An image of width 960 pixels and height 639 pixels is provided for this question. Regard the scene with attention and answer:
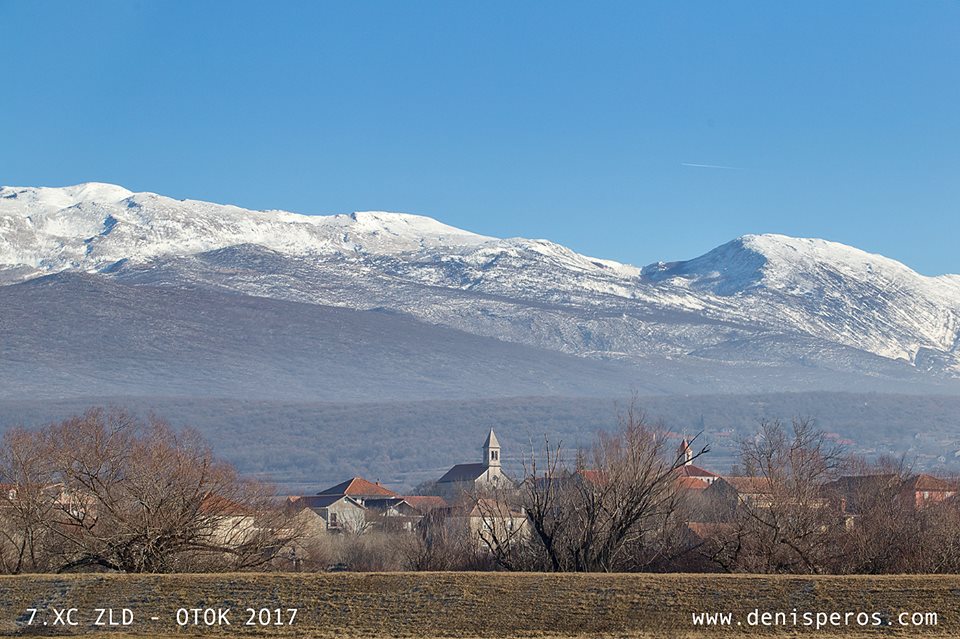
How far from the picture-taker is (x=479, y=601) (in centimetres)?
3619

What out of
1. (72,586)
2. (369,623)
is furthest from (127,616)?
(369,623)

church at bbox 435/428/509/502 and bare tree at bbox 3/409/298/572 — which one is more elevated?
bare tree at bbox 3/409/298/572

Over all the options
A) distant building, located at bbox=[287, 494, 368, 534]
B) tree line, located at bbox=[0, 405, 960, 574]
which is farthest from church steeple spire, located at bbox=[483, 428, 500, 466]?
tree line, located at bbox=[0, 405, 960, 574]

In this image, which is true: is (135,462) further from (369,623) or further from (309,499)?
(309,499)

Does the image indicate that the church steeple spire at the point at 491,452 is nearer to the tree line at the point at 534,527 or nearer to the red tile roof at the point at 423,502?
the red tile roof at the point at 423,502

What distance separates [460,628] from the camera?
116 ft

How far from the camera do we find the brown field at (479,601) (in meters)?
35.3

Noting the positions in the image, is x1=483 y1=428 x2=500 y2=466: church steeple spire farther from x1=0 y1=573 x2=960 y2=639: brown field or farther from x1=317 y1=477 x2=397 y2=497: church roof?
x1=0 y1=573 x2=960 y2=639: brown field

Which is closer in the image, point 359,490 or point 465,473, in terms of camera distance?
point 359,490

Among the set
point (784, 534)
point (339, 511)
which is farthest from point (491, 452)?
point (784, 534)

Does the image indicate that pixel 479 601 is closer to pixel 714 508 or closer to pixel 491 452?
pixel 714 508

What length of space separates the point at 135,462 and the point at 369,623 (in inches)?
673

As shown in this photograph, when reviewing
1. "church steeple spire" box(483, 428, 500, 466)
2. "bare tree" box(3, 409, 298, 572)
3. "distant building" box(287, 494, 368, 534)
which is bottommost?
"distant building" box(287, 494, 368, 534)

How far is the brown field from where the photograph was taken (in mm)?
35312
